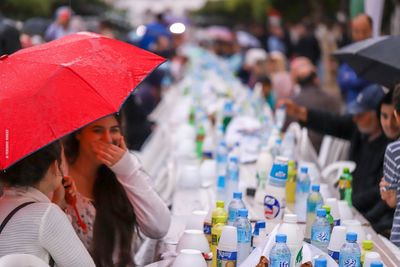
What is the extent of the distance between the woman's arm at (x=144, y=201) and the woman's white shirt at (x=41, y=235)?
115cm

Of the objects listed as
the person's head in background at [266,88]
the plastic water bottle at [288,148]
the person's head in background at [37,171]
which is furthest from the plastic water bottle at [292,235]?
the person's head in background at [266,88]

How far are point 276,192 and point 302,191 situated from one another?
42 centimetres

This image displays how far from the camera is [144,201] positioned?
16.6 ft

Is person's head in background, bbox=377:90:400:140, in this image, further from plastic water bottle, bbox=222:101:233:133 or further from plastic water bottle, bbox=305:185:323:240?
plastic water bottle, bbox=222:101:233:133

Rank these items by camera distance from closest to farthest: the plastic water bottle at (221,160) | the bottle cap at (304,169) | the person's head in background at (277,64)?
1. the bottle cap at (304,169)
2. the plastic water bottle at (221,160)
3. the person's head in background at (277,64)

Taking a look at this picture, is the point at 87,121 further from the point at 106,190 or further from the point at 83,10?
the point at 83,10

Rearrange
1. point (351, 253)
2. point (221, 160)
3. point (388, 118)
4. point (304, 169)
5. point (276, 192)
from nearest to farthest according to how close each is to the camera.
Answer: point (351, 253), point (276, 192), point (304, 169), point (388, 118), point (221, 160)

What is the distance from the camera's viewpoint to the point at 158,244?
5199 mm

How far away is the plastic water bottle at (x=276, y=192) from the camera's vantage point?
5.43 metres

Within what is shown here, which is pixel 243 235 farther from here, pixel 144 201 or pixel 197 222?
pixel 144 201

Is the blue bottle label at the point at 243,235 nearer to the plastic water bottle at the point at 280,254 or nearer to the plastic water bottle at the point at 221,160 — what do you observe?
the plastic water bottle at the point at 280,254

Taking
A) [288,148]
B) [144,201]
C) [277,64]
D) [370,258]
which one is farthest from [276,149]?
[277,64]

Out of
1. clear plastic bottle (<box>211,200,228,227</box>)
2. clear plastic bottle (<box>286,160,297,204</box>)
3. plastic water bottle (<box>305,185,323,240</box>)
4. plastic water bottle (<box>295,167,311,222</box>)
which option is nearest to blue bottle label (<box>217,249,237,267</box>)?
clear plastic bottle (<box>211,200,228,227</box>)

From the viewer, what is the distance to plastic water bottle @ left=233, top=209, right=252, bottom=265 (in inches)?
168
